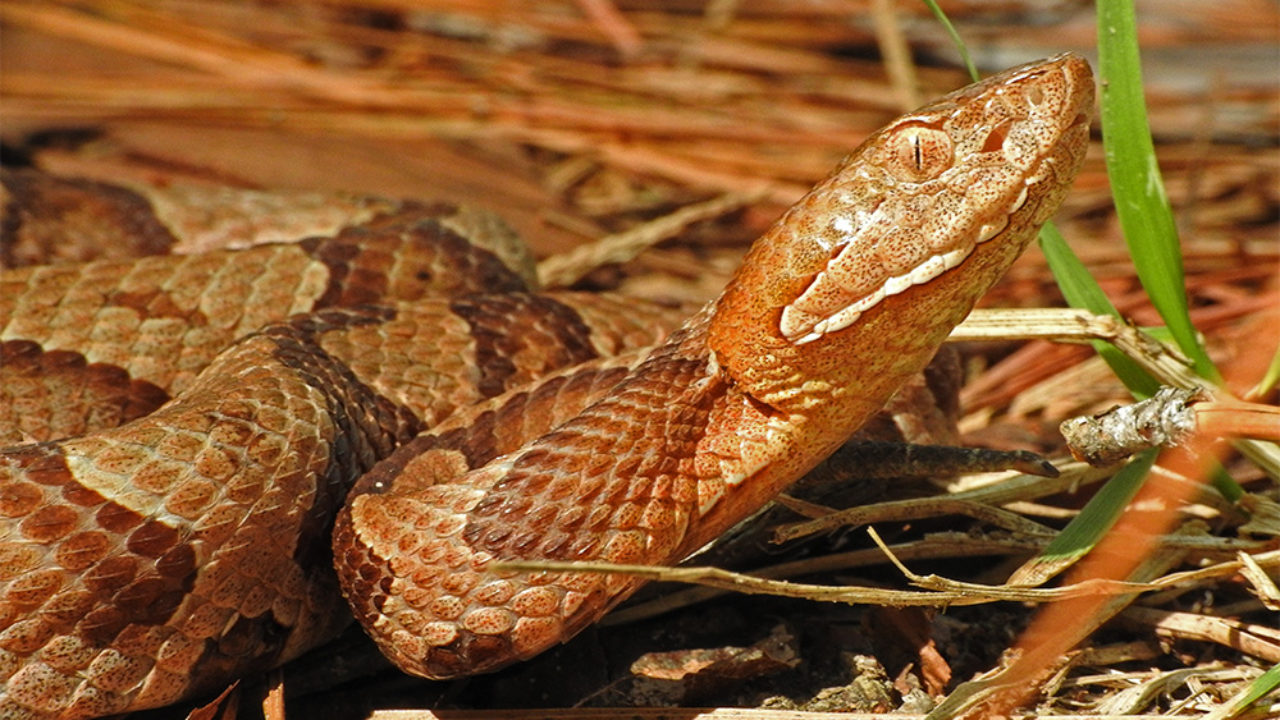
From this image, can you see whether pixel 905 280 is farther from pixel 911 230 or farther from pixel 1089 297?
pixel 1089 297

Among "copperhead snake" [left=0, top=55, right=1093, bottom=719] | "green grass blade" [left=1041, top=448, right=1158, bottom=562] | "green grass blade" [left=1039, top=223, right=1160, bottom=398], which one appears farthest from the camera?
"green grass blade" [left=1039, top=223, right=1160, bottom=398]

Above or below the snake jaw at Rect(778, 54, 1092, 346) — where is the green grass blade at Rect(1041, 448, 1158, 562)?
below

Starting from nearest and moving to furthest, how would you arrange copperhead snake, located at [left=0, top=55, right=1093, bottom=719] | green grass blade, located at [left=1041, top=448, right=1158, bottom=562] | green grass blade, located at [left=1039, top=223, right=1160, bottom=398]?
copperhead snake, located at [left=0, top=55, right=1093, bottom=719] < green grass blade, located at [left=1041, top=448, right=1158, bottom=562] < green grass blade, located at [left=1039, top=223, right=1160, bottom=398]

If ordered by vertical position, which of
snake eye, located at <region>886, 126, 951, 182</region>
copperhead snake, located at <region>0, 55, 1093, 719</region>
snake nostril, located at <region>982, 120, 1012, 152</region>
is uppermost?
snake nostril, located at <region>982, 120, 1012, 152</region>

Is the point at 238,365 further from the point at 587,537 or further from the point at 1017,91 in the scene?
the point at 1017,91

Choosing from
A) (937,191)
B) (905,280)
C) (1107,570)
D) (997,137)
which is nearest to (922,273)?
(905,280)

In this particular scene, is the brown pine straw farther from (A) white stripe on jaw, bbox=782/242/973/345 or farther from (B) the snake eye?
(B) the snake eye

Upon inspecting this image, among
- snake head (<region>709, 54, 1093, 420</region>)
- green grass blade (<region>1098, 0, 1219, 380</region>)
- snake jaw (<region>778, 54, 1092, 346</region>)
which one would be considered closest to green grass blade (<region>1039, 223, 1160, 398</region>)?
green grass blade (<region>1098, 0, 1219, 380</region>)

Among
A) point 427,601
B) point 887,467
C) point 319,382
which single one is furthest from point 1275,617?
point 319,382
